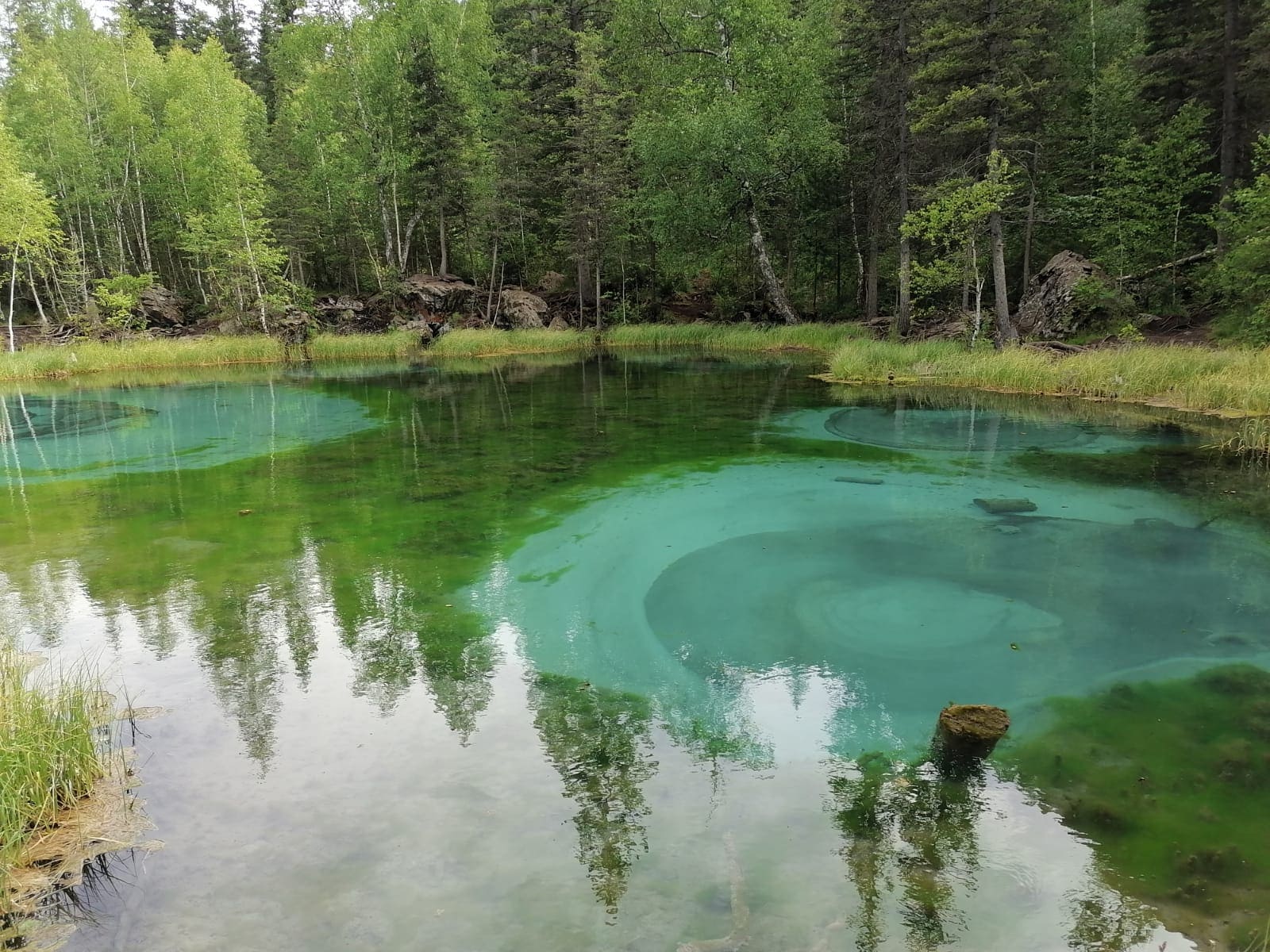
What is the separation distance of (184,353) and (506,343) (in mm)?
10922

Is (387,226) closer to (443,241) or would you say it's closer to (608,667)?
(443,241)

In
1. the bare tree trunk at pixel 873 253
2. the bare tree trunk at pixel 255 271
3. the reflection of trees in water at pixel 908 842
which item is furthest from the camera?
the bare tree trunk at pixel 255 271

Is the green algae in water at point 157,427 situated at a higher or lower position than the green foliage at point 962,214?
lower

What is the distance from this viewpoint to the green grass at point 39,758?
123 inches

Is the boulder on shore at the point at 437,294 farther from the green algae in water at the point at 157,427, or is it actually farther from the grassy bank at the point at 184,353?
the green algae in water at the point at 157,427

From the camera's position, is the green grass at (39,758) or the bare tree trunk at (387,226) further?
the bare tree trunk at (387,226)

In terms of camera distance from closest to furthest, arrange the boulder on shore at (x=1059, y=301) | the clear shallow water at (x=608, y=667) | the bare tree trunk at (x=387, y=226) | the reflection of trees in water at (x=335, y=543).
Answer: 1. the clear shallow water at (x=608, y=667)
2. the reflection of trees in water at (x=335, y=543)
3. the boulder on shore at (x=1059, y=301)
4. the bare tree trunk at (x=387, y=226)

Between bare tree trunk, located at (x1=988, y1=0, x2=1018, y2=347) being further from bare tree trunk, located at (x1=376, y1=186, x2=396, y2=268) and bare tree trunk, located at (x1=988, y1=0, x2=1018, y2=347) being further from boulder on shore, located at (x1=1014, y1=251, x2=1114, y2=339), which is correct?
bare tree trunk, located at (x1=376, y1=186, x2=396, y2=268)

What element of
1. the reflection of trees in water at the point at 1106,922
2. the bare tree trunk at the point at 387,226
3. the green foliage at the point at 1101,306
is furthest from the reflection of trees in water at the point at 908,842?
the bare tree trunk at the point at 387,226

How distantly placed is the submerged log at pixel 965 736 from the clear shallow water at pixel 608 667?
126 millimetres

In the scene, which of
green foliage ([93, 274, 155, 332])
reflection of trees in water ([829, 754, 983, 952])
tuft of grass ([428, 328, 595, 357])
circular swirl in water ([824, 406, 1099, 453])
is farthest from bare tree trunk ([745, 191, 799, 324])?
reflection of trees in water ([829, 754, 983, 952])

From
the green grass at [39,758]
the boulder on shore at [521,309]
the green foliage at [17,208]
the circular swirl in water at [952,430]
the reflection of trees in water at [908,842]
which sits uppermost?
the green foliage at [17,208]

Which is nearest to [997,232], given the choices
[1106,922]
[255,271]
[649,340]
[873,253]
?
[873,253]

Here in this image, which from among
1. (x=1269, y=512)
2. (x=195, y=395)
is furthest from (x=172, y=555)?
(x=195, y=395)
